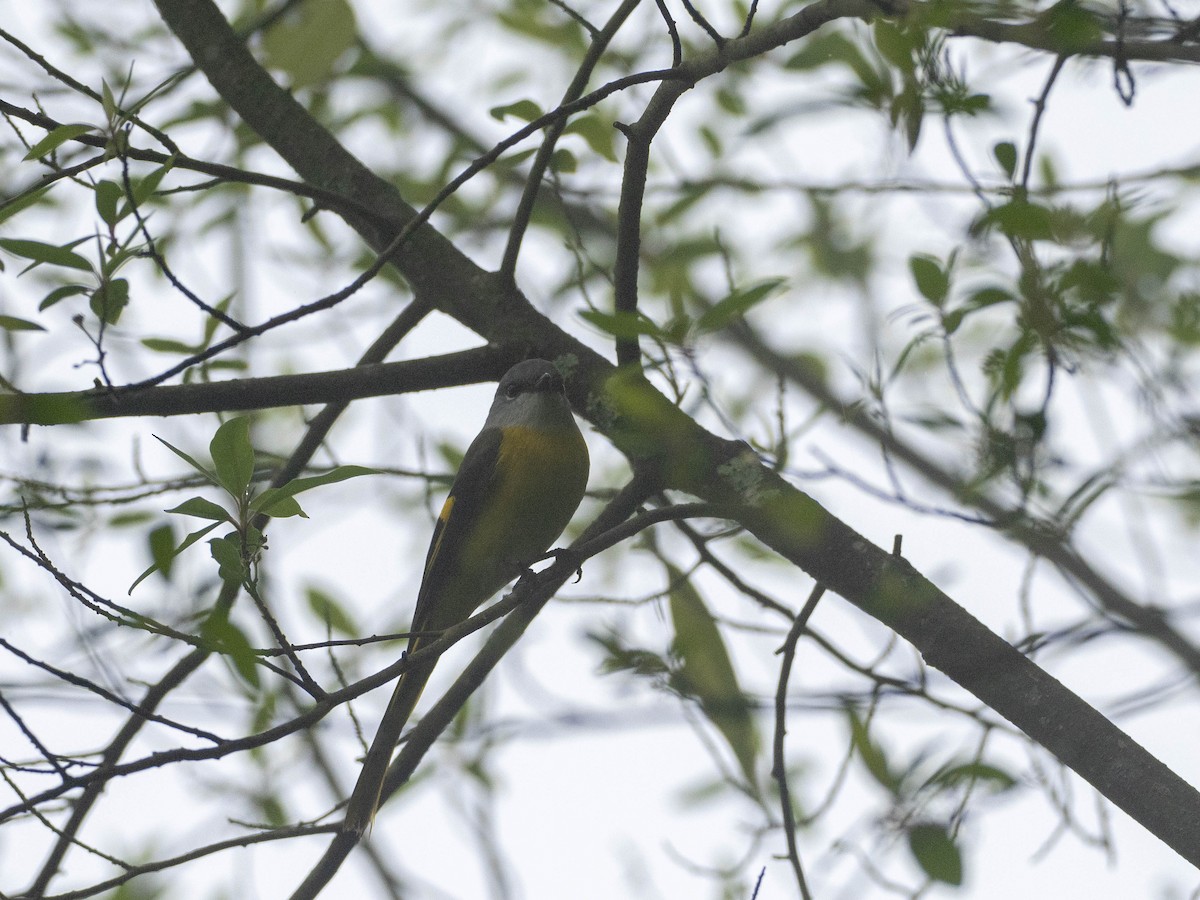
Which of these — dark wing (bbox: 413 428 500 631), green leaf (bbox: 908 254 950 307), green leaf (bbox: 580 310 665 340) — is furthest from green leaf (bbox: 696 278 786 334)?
dark wing (bbox: 413 428 500 631)

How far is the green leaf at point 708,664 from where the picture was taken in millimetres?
3258

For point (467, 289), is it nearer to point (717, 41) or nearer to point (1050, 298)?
point (717, 41)

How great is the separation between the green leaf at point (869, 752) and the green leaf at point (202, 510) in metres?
1.60

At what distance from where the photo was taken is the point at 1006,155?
2.46m

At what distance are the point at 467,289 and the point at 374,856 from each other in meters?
2.97

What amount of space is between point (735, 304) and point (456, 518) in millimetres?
2148

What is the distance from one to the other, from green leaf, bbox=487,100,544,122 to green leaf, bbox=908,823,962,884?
6.95ft

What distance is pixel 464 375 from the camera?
10.5ft

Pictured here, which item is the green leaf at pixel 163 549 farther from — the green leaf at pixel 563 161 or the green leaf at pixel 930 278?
the green leaf at pixel 930 278

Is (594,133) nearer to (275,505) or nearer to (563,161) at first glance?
(563,161)

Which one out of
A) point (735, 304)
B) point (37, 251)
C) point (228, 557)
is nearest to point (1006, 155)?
point (735, 304)

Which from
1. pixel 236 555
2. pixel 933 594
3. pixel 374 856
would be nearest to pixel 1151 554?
pixel 933 594

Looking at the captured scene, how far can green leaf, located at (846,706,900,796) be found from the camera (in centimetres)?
293

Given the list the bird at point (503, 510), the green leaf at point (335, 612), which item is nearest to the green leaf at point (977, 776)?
the bird at point (503, 510)
